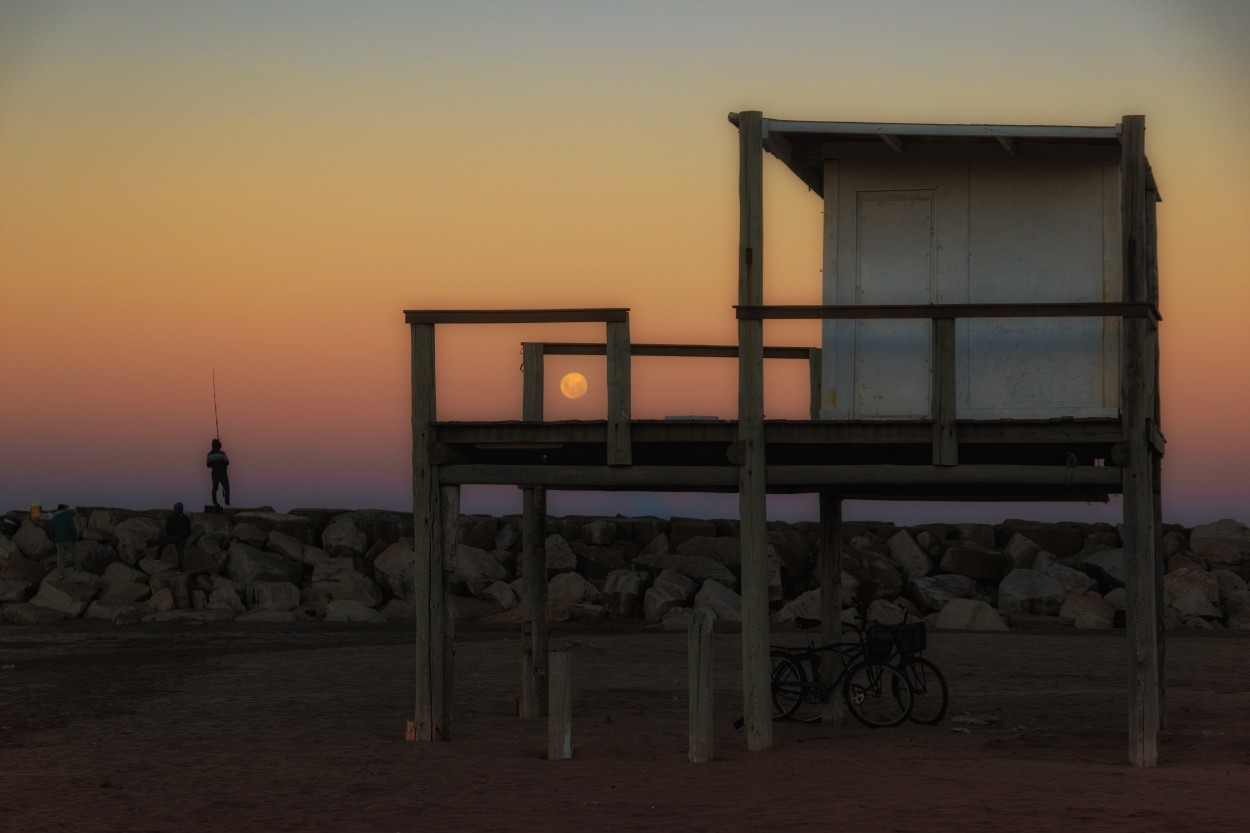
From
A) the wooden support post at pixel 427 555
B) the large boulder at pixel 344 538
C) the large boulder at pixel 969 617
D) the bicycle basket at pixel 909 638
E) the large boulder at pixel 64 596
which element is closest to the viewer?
the wooden support post at pixel 427 555

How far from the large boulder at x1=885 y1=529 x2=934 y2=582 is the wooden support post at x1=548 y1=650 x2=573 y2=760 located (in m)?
20.7

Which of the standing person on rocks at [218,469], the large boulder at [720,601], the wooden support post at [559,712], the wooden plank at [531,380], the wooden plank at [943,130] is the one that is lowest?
the large boulder at [720,601]

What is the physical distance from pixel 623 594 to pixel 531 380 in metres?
13.7

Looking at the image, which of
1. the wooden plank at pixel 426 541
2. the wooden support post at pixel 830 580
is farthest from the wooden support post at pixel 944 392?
the wooden plank at pixel 426 541

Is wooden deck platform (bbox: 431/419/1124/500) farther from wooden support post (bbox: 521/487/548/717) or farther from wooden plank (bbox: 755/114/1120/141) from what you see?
wooden plank (bbox: 755/114/1120/141)

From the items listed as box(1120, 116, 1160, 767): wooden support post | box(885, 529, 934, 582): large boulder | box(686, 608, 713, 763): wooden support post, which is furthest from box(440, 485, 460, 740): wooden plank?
box(885, 529, 934, 582): large boulder

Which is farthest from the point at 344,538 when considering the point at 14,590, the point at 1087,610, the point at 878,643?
the point at 878,643

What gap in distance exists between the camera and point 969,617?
1184 inches

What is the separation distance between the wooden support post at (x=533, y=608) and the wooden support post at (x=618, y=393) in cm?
335

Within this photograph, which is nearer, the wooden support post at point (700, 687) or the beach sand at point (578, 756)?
the beach sand at point (578, 756)

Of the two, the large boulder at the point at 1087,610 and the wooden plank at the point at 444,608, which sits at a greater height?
the wooden plank at the point at 444,608

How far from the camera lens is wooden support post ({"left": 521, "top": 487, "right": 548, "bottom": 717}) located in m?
17.9

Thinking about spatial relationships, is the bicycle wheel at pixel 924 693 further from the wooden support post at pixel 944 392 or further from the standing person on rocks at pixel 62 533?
the standing person on rocks at pixel 62 533

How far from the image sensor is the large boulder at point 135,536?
34250 millimetres
